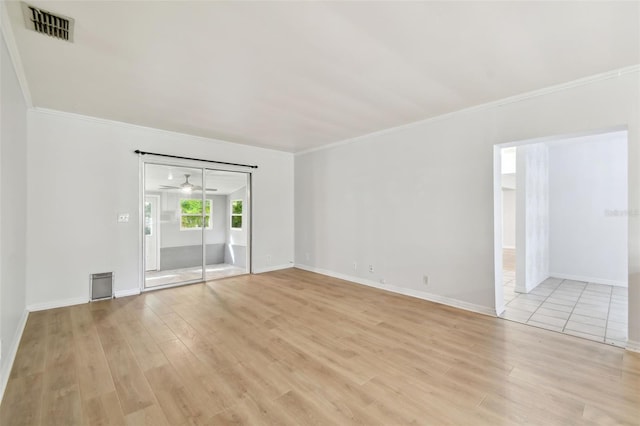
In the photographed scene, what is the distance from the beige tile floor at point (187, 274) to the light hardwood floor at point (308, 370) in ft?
3.53

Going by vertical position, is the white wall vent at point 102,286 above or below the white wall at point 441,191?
below

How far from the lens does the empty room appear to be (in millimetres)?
1985

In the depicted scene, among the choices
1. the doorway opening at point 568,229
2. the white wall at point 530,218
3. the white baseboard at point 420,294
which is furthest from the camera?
the white wall at point 530,218

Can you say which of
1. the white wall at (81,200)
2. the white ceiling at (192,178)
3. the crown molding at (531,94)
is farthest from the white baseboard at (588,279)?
the white wall at (81,200)

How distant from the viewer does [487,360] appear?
250 centimetres

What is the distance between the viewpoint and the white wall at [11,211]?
7.24ft

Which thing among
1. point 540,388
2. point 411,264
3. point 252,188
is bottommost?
point 540,388

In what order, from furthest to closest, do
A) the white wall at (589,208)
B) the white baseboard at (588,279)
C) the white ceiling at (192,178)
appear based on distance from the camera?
1. the white wall at (589,208)
2. the white baseboard at (588,279)
3. the white ceiling at (192,178)

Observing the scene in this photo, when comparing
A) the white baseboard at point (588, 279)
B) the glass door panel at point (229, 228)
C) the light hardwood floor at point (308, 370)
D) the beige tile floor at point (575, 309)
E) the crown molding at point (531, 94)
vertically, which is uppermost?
the crown molding at point (531, 94)

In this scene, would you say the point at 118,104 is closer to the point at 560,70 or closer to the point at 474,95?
the point at 474,95

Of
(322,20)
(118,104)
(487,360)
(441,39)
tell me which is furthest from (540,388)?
(118,104)

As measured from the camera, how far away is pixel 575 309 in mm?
3805

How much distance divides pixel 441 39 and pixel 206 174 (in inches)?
177

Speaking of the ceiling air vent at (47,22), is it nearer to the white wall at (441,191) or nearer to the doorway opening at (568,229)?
the white wall at (441,191)
